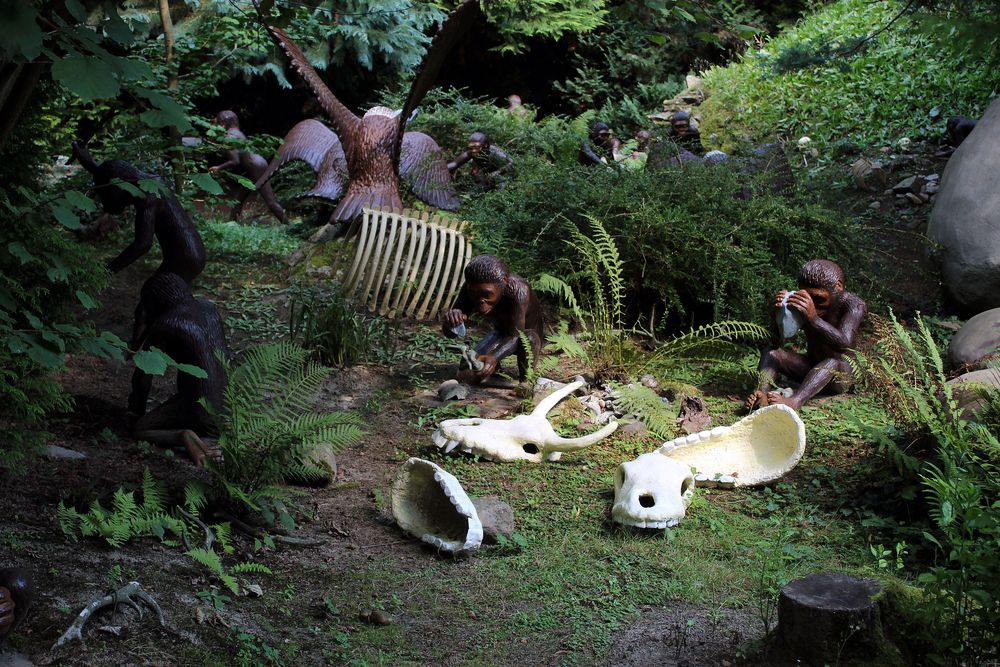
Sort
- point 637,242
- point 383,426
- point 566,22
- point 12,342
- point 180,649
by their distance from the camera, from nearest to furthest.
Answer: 1. point 12,342
2. point 180,649
3. point 383,426
4. point 637,242
5. point 566,22

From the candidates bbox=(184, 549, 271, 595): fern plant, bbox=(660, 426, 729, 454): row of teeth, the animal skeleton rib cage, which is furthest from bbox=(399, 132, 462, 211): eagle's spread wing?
bbox=(184, 549, 271, 595): fern plant

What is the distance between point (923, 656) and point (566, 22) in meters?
14.4

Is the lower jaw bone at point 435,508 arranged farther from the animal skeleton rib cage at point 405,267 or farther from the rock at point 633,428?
the animal skeleton rib cage at point 405,267

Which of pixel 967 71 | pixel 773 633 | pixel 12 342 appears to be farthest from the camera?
pixel 967 71

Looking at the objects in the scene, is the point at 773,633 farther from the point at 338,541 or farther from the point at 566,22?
the point at 566,22

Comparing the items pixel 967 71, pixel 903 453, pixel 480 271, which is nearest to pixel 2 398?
pixel 480 271

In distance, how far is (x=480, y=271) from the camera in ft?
20.4

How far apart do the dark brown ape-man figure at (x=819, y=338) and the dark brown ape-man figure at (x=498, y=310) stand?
1.61 meters

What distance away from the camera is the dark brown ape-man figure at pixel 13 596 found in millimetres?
2684

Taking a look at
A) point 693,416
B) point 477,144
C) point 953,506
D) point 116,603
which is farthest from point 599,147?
point 116,603

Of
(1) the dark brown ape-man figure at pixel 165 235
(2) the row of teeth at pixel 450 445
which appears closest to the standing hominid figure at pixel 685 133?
(1) the dark brown ape-man figure at pixel 165 235

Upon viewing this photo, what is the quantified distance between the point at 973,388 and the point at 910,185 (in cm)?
642

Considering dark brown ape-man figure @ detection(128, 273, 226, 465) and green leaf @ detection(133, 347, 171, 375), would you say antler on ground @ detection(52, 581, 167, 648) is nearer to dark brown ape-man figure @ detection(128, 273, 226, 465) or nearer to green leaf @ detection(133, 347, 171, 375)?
green leaf @ detection(133, 347, 171, 375)

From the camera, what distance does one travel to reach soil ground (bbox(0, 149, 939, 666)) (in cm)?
319
